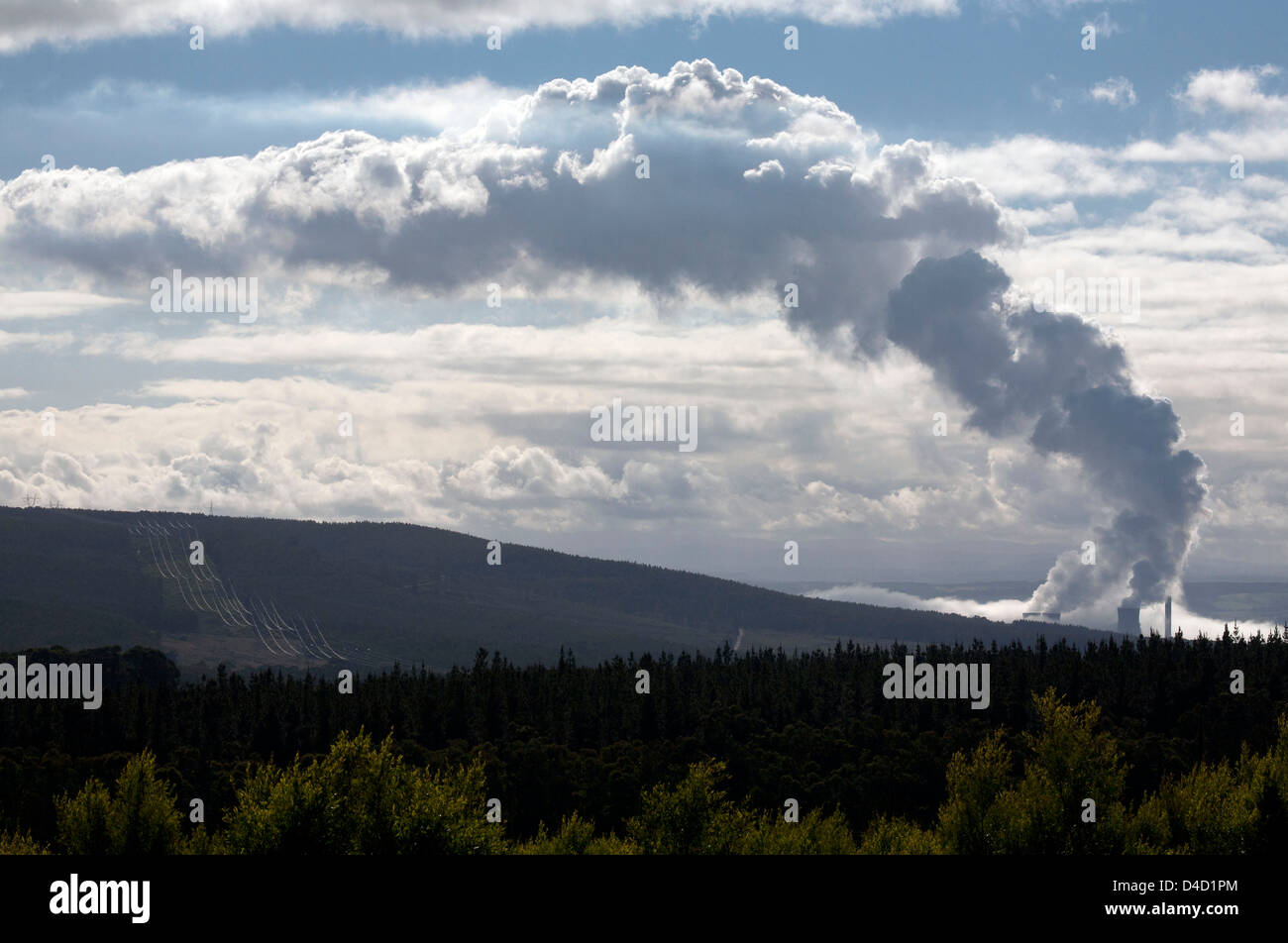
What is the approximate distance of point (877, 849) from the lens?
383ft

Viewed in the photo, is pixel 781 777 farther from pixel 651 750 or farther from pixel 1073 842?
pixel 1073 842

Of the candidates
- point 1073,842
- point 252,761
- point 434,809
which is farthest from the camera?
point 252,761

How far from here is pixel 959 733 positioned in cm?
19600

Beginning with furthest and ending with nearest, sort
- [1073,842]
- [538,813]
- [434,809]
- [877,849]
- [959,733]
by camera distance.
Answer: [959,733], [538,813], [877,849], [1073,842], [434,809]

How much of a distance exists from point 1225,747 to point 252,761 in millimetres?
145195

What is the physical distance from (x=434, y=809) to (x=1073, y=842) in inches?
2109

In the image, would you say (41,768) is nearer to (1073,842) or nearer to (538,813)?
(538,813)
